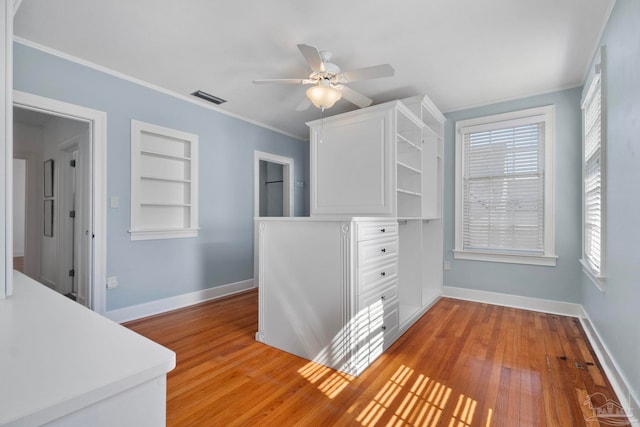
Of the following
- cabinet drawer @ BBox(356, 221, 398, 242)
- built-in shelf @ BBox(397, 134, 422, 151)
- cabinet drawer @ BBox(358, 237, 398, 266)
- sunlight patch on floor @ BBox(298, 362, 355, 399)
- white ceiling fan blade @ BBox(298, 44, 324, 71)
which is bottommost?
sunlight patch on floor @ BBox(298, 362, 355, 399)

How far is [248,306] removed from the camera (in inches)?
137

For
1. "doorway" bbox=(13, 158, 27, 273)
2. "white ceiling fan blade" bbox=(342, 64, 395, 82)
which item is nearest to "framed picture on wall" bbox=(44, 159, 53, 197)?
"doorway" bbox=(13, 158, 27, 273)

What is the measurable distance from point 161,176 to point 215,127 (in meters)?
0.95

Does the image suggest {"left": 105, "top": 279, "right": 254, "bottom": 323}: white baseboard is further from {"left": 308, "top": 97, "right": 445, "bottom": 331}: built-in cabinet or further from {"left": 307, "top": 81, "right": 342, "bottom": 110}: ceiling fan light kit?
{"left": 307, "top": 81, "right": 342, "bottom": 110}: ceiling fan light kit

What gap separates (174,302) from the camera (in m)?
3.36

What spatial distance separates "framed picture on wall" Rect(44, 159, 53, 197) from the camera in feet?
13.3

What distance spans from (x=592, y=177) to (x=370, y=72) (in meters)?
2.22

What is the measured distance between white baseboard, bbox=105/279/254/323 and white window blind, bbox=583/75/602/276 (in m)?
→ 3.79

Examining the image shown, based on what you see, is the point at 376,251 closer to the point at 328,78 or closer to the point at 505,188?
the point at 328,78

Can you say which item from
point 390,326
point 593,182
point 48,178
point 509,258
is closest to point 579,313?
point 509,258

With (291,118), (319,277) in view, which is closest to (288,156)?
(291,118)

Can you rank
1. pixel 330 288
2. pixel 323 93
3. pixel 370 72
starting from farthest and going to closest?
pixel 323 93 → pixel 370 72 → pixel 330 288

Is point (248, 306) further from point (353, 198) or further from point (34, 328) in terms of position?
point (34, 328)

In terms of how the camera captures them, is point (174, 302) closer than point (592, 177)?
No
